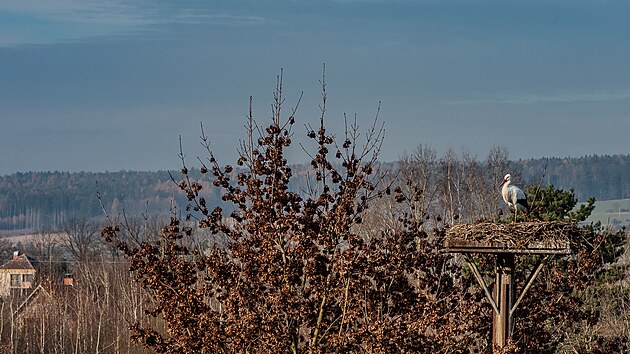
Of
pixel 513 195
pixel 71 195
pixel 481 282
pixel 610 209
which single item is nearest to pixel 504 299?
pixel 481 282

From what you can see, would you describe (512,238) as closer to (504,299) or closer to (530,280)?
(530,280)

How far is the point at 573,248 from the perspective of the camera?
944 cm

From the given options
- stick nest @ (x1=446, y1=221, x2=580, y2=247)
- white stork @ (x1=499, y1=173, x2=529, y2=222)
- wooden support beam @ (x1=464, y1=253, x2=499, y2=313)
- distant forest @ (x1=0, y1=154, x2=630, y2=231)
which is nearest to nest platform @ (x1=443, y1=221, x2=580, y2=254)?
stick nest @ (x1=446, y1=221, x2=580, y2=247)

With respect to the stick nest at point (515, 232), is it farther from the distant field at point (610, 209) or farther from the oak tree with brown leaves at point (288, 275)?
the distant field at point (610, 209)

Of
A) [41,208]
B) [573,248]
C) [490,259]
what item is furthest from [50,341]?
[41,208]

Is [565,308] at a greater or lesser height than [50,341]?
greater

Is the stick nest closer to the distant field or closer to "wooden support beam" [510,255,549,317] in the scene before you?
"wooden support beam" [510,255,549,317]

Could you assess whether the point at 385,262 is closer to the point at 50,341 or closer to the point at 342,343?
the point at 342,343

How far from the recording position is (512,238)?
30.1ft

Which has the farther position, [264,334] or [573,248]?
[573,248]

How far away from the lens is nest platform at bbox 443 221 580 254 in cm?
907

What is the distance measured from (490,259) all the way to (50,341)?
10.1 meters

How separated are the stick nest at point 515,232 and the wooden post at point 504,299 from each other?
355mm

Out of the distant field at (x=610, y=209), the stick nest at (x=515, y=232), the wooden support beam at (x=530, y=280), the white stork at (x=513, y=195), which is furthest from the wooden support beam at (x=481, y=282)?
the distant field at (x=610, y=209)
